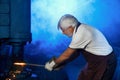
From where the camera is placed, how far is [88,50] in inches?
193

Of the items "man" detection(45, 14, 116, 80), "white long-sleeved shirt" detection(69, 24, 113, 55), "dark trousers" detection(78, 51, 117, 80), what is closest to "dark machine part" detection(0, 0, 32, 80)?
"man" detection(45, 14, 116, 80)

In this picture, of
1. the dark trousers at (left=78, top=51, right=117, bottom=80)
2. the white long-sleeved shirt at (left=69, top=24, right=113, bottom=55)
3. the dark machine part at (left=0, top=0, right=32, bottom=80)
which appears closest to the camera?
the white long-sleeved shirt at (left=69, top=24, right=113, bottom=55)

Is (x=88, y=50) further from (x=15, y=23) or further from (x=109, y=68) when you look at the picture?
(x=15, y=23)

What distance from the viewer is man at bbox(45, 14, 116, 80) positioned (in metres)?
4.79

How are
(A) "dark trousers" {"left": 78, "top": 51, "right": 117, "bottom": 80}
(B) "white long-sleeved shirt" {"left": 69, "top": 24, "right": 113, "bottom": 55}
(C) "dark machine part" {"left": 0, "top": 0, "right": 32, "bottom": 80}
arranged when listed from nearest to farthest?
(B) "white long-sleeved shirt" {"left": 69, "top": 24, "right": 113, "bottom": 55} → (A) "dark trousers" {"left": 78, "top": 51, "right": 117, "bottom": 80} → (C) "dark machine part" {"left": 0, "top": 0, "right": 32, "bottom": 80}

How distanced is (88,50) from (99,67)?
346 millimetres

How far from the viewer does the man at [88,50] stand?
15.7ft

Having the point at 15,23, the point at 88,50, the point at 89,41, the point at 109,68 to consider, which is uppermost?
the point at 89,41

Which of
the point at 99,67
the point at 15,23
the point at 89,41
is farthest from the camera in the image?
the point at 15,23

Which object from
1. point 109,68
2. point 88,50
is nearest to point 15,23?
point 88,50

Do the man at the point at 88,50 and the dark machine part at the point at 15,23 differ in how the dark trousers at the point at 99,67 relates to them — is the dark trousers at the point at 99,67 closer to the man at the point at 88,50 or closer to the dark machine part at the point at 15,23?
the man at the point at 88,50

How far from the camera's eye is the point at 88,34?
4785 mm

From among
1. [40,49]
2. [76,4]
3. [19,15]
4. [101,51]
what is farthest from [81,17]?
[101,51]

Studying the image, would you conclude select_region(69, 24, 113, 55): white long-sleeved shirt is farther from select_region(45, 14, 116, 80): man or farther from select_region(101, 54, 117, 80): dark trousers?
select_region(101, 54, 117, 80): dark trousers
